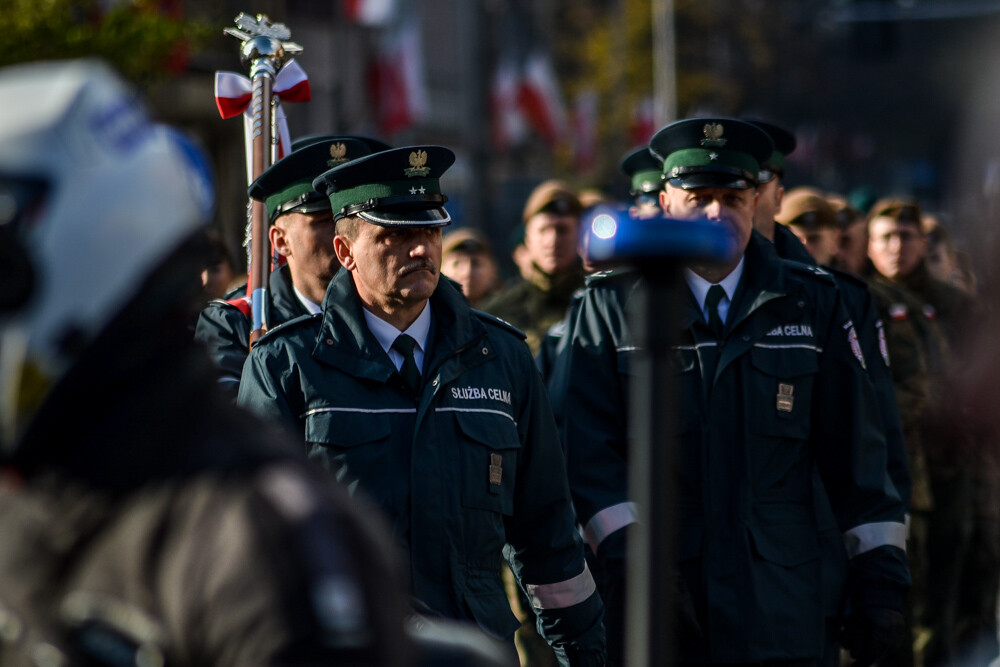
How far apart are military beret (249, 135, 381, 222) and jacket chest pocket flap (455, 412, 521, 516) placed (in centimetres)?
135

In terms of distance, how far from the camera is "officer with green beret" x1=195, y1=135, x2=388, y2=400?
493cm

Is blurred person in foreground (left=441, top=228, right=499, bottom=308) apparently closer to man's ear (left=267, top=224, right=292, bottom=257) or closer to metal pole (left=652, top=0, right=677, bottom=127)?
man's ear (left=267, top=224, right=292, bottom=257)

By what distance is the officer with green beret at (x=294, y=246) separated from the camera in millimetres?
4926

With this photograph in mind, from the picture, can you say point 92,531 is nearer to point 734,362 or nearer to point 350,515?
point 350,515

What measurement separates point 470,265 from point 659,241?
7.04m

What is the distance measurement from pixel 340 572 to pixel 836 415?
3.43 m

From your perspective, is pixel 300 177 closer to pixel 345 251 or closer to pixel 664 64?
pixel 345 251

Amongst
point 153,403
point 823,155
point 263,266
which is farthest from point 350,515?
point 823,155

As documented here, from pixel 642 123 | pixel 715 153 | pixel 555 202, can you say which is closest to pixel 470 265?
pixel 555 202

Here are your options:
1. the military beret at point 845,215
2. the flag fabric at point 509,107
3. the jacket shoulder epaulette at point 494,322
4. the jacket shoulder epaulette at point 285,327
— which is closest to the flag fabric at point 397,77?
the flag fabric at point 509,107

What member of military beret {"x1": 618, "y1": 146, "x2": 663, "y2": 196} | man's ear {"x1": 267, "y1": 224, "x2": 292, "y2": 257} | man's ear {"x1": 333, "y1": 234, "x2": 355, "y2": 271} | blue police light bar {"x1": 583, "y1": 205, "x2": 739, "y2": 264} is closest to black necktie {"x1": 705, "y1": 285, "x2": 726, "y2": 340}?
man's ear {"x1": 333, "y1": 234, "x2": 355, "y2": 271}

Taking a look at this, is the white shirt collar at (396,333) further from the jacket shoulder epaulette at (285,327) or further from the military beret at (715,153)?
the military beret at (715,153)

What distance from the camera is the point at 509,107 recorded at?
1071 inches

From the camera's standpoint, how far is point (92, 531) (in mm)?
1521
